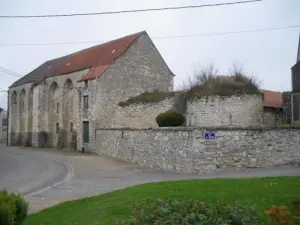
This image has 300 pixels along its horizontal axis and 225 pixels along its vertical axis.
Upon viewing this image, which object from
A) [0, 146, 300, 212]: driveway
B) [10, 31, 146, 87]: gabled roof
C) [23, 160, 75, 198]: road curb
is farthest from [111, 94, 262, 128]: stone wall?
→ [23, 160, 75, 198]: road curb

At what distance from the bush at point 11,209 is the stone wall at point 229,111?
19477 millimetres

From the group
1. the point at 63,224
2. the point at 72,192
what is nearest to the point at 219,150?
the point at 72,192

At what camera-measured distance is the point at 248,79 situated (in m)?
26.2

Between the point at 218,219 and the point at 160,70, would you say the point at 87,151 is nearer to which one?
the point at 160,70

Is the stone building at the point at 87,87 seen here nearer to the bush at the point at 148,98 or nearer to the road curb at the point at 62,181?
the bush at the point at 148,98

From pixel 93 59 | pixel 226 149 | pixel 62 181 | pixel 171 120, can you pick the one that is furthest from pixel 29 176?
pixel 93 59

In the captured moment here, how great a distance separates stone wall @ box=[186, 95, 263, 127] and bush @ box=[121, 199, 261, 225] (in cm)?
1980

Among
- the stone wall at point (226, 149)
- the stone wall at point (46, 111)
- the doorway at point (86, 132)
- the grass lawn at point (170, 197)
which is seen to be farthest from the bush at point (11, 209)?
the stone wall at point (46, 111)

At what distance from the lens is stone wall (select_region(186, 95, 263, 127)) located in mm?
24141

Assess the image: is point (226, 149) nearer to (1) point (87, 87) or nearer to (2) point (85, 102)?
(1) point (87, 87)

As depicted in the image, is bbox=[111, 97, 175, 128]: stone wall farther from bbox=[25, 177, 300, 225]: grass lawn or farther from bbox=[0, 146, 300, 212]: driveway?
bbox=[25, 177, 300, 225]: grass lawn

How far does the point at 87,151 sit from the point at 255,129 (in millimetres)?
16671

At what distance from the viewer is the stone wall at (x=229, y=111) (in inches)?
950

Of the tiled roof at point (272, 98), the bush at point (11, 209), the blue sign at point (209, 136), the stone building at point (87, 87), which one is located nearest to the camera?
the bush at point (11, 209)
